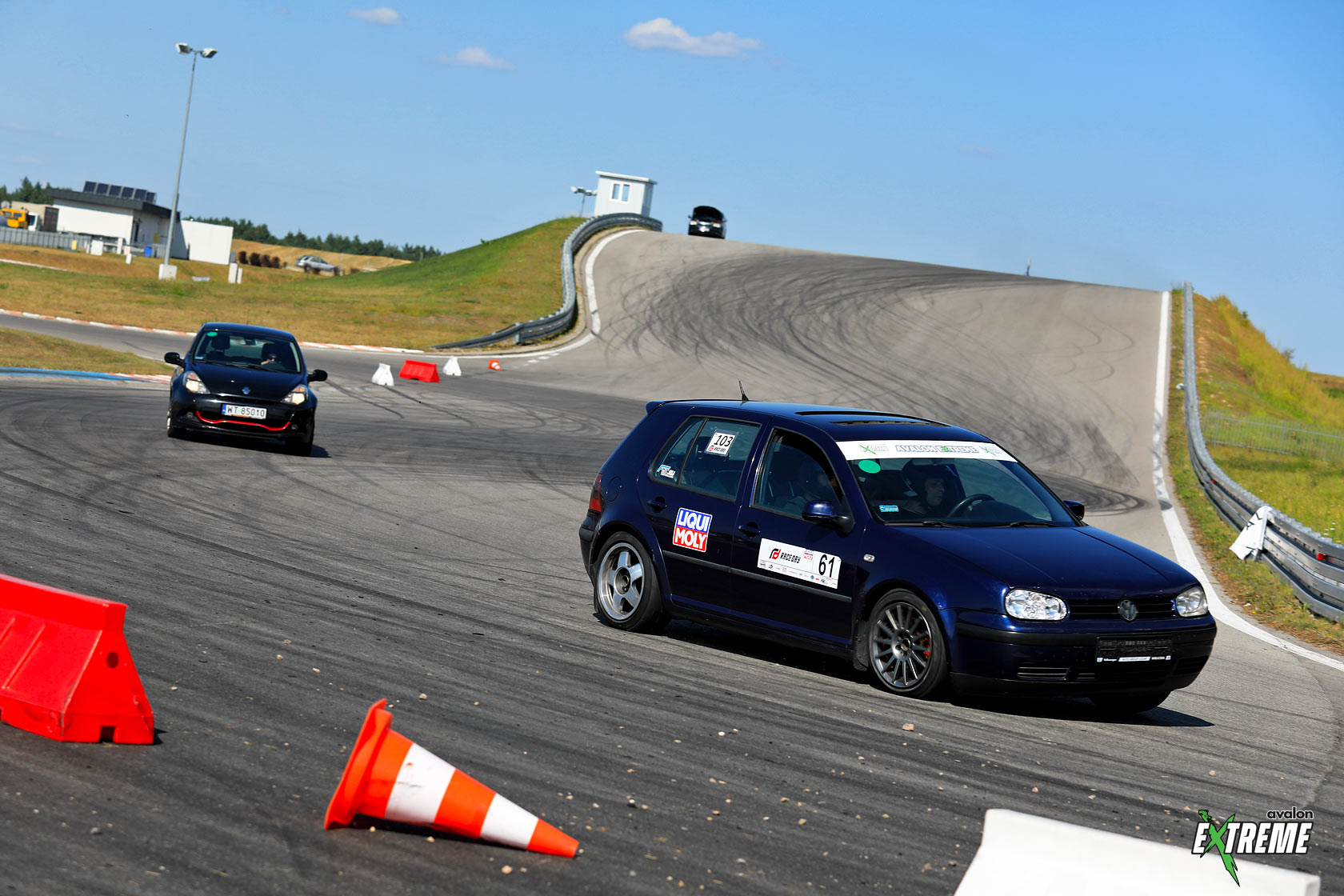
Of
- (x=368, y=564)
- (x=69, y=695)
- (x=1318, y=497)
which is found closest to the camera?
(x=69, y=695)

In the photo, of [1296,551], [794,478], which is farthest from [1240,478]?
[794,478]

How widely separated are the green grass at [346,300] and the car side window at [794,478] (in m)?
32.8

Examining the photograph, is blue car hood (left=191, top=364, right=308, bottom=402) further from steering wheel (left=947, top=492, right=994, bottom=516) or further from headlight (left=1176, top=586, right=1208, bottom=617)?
headlight (left=1176, top=586, right=1208, bottom=617)

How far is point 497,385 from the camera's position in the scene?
31.6m

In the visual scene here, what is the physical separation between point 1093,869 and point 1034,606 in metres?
3.44

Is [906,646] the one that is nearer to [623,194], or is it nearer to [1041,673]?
[1041,673]

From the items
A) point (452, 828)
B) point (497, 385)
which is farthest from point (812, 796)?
point (497, 385)

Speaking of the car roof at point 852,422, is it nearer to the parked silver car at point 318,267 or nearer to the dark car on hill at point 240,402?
the dark car on hill at point 240,402

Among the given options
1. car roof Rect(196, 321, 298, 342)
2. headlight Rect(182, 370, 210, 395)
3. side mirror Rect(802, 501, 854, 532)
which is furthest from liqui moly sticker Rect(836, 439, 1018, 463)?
car roof Rect(196, 321, 298, 342)

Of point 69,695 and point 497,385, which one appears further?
point 497,385

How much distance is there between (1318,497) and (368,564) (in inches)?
734

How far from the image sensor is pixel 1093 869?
3.91 m

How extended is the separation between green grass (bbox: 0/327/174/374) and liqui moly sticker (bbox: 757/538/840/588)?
19.9 meters

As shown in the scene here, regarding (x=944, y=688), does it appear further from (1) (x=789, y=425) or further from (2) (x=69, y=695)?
(2) (x=69, y=695)
